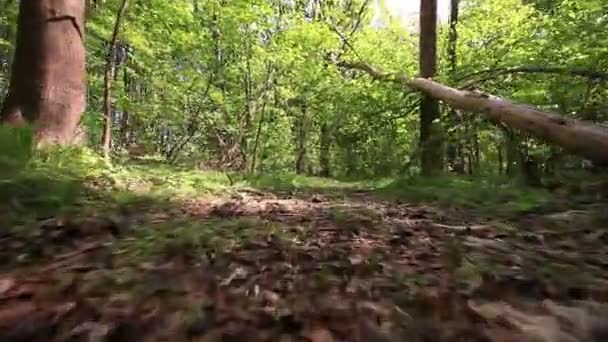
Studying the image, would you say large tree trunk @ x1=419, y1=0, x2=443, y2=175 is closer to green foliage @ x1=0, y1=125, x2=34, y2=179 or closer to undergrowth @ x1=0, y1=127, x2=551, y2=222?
undergrowth @ x1=0, y1=127, x2=551, y2=222

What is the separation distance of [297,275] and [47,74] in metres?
3.94

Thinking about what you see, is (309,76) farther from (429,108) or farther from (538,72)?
(538,72)

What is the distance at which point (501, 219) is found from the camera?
3062 mm

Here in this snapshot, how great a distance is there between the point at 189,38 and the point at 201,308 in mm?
10146

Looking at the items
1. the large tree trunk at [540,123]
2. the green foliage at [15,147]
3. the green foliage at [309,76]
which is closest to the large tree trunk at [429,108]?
the green foliage at [309,76]

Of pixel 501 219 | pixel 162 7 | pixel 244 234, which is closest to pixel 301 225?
pixel 244 234

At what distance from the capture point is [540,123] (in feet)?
14.2

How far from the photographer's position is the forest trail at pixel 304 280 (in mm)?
1378

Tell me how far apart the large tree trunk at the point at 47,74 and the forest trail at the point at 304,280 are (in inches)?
89.3

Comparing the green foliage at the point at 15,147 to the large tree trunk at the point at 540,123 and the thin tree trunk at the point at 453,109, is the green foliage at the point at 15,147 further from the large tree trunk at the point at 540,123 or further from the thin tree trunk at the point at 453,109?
the thin tree trunk at the point at 453,109

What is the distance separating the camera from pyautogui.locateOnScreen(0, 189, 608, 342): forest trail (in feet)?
4.52

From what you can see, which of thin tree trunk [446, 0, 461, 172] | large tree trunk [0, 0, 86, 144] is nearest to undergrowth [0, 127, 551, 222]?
large tree trunk [0, 0, 86, 144]

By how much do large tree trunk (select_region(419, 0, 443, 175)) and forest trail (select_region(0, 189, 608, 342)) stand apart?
3671 millimetres

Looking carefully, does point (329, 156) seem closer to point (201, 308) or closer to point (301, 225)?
point (301, 225)
